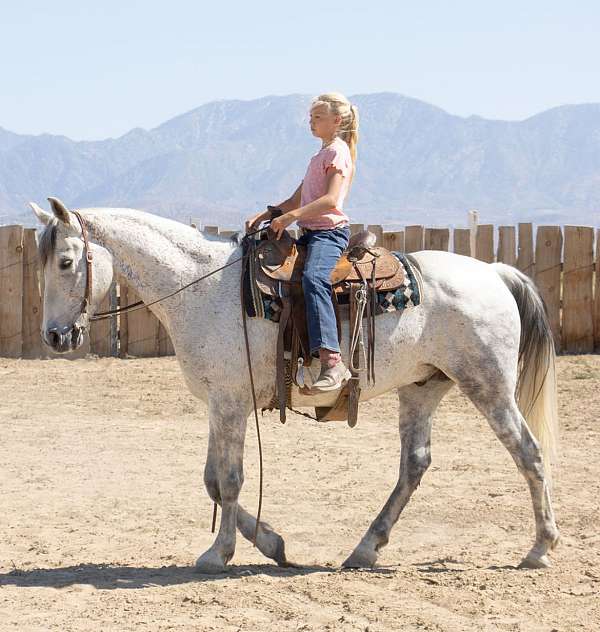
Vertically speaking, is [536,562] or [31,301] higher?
[31,301]

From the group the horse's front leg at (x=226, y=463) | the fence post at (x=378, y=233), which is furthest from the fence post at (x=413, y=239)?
the horse's front leg at (x=226, y=463)

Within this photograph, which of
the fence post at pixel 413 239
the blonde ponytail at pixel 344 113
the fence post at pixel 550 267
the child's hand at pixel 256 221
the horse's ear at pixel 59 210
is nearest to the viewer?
the horse's ear at pixel 59 210

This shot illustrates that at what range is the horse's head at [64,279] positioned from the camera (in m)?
5.40

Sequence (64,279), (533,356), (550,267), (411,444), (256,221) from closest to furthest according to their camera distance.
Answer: (64,279), (256,221), (411,444), (533,356), (550,267)

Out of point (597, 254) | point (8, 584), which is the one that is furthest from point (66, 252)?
point (597, 254)

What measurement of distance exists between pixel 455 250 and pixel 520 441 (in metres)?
8.60

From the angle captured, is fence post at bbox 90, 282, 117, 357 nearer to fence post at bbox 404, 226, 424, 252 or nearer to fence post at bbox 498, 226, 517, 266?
fence post at bbox 404, 226, 424, 252

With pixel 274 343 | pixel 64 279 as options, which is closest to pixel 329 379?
pixel 274 343

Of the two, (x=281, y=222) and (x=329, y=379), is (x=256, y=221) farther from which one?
(x=329, y=379)

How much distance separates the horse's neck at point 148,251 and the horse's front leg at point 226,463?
2.25 feet

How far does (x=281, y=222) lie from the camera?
5672mm

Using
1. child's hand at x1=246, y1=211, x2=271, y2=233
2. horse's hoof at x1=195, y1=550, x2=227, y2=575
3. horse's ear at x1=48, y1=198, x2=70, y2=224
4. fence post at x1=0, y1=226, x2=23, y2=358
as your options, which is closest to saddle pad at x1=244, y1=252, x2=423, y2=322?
child's hand at x1=246, y1=211, x2=271, y2=233

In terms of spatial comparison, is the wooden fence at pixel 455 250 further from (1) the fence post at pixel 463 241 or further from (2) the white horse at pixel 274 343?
(2) the white horse at pixel 274 343

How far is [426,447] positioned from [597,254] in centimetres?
856
